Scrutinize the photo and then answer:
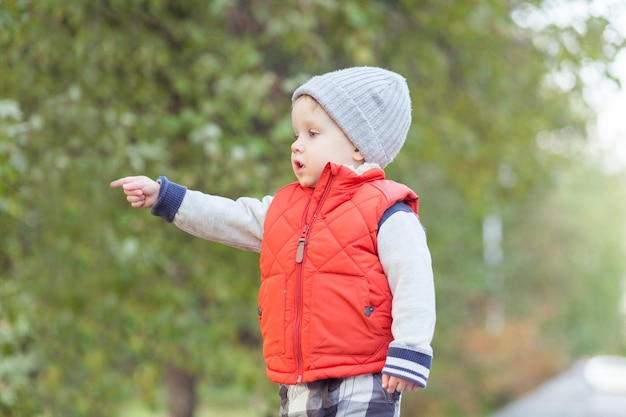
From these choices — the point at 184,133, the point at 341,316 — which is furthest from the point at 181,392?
the point at 341,316

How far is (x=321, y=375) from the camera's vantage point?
2.67 metres

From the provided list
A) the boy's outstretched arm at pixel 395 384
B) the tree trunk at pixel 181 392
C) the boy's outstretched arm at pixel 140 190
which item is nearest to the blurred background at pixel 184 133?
the tree trunk at pixel 181 392

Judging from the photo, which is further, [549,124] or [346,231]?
[549,124]

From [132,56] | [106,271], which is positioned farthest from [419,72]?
[106,271]

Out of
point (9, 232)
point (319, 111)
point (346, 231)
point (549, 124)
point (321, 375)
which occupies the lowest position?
point (321, 375)

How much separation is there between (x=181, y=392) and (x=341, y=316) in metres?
8.29

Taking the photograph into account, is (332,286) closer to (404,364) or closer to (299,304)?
(299,304)

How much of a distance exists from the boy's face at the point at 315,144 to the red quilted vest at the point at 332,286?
0.07 m

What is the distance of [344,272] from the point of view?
2.69 m

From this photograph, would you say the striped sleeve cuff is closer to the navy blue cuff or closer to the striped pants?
the striped pants

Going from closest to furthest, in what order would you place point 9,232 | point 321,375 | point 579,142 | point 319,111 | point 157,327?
point 321,375 → point 319,111 → point 9,232 → point 157,327 → point 579,142

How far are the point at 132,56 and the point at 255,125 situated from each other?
1.18 metres

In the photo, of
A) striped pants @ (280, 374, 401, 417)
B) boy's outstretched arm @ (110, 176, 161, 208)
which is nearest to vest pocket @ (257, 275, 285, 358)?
striped pants @ (280, 374, 401, 417)

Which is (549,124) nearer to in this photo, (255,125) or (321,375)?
(255,125)
